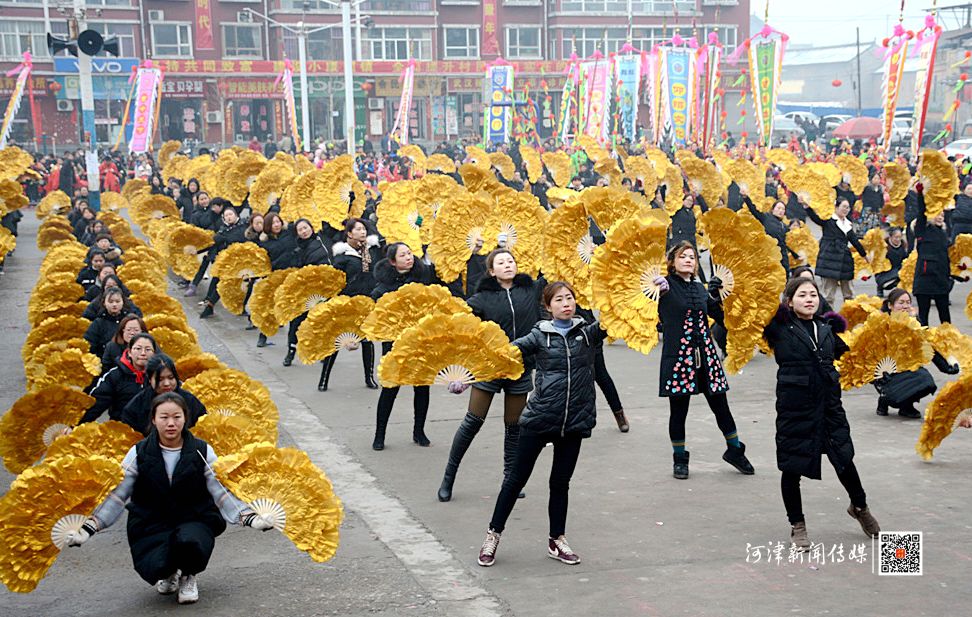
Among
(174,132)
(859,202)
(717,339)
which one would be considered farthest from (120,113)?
(717,339)

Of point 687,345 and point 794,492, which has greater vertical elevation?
point 687,345

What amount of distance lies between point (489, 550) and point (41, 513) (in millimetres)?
2244

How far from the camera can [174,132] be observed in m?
58.2

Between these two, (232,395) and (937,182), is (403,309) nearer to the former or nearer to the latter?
Answer: (232,395)

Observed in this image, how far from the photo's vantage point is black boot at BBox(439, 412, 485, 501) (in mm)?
7684

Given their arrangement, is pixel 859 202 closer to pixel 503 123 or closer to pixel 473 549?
pixel 473 549

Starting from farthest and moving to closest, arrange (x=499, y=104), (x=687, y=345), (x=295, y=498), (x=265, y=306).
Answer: (x=499, y=104) < (x=265, y=306) < (x=687, y=345) < (x=295, y=498)

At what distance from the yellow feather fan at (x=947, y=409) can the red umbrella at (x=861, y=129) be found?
121ft

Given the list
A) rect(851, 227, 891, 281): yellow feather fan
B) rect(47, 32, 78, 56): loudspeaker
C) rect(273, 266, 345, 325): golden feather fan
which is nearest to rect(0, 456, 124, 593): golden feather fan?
rect(273, 266, 345, 325): golden feather fan

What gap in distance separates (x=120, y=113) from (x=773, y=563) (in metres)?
54.0

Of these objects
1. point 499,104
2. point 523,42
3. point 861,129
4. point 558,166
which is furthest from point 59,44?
point 523,42

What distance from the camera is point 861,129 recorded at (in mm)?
43500

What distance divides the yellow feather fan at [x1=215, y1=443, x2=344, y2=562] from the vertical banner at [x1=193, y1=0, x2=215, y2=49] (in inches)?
2205

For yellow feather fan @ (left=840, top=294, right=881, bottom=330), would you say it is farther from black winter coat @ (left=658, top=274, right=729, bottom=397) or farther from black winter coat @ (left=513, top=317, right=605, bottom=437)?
black winter coat @ (left=513, top=317, right=605, bottom=437)
